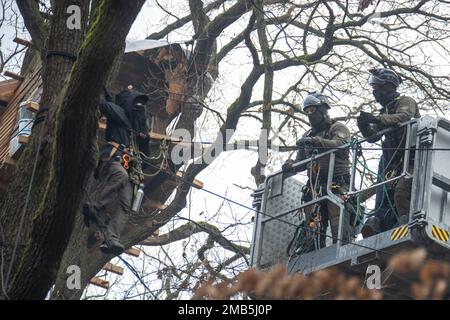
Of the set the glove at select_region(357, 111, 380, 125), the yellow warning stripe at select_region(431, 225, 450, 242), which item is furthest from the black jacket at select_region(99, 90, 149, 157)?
the yellow warning stripe at select_region(431, 225, 450, 242)

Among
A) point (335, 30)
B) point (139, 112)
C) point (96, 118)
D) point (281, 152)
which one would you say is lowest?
point (96, 118)

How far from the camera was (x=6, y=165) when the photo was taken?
1591 cm

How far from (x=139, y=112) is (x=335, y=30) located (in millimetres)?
6457

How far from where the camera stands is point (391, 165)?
11883mm

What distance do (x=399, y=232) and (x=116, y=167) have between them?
106 inches

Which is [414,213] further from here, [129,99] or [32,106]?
[32,106]

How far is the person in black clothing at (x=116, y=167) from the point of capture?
35.5ft

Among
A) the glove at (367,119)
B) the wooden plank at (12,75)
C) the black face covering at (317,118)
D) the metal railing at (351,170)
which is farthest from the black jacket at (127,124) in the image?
the wooden plank at (12,75)

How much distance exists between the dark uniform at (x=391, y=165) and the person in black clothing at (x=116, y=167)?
7.40ft

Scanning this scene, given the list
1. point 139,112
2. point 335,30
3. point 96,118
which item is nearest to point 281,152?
point 335,30

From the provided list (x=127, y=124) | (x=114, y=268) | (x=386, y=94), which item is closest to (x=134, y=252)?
(x=114, y=268)
